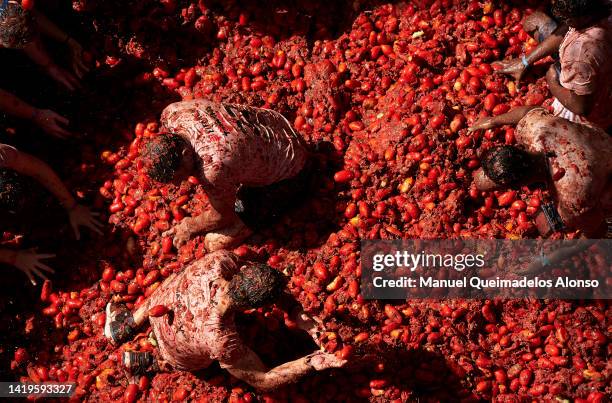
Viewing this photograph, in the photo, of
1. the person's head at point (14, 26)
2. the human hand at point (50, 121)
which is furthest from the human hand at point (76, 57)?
the person's head at point (14, 26)

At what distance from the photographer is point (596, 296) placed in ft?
13.7

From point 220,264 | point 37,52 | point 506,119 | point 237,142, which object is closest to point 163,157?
point 237,142

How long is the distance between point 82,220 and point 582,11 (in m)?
3.89

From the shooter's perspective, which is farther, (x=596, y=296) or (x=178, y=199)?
(x=178, y=199)

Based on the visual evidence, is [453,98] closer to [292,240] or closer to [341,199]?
[341,199]

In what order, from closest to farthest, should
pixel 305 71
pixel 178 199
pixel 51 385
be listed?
pixel 51 385, pixel 178 199, pixel 305 71

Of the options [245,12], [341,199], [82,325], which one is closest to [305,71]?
[245,12]

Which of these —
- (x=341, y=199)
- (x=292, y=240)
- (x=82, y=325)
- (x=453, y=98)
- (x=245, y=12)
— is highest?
(x=245, y=12)

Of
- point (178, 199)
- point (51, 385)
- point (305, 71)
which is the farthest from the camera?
point (305, 71)

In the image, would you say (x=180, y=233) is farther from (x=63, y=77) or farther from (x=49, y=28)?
(x=49, y=28)

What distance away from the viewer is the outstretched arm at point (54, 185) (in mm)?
4289

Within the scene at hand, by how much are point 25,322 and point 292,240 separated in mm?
2181

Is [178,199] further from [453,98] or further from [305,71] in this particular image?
[453,98]

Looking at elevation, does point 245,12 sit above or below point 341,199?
above
